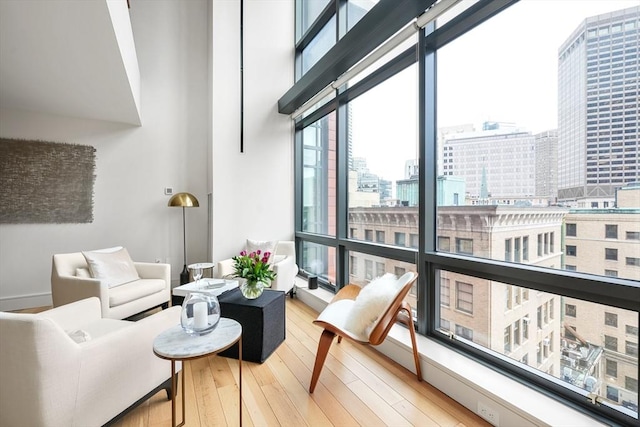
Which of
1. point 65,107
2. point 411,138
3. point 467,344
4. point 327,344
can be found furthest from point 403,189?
point 65,107

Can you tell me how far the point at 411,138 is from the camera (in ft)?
8.68

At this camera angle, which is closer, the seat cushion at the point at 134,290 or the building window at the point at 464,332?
the building window at the point at 464,332

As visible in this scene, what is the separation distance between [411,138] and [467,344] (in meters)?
1.74

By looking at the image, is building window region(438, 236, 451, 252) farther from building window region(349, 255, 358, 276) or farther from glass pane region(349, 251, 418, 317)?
building window region(349, 255, 358, 276)

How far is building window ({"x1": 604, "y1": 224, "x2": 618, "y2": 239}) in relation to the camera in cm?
144

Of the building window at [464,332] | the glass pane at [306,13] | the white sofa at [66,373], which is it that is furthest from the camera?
the glass pane at [306,13]

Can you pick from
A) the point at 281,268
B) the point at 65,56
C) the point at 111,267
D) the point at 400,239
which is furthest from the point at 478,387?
the point at 65,56

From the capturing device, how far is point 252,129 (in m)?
4.52

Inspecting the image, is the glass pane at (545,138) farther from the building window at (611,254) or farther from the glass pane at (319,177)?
the glass pane at (319,177)

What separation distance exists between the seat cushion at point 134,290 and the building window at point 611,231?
3765mm

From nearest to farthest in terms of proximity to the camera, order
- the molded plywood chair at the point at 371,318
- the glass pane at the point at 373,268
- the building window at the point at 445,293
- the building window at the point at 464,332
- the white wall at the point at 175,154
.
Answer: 1. the molded plywood chair at the point at 371,318
2. the building window at the point at 464,332
3. the building window at the point at 445,293
4. the glass pane at the point at 373,268
5. the white wall at the point at 175,154

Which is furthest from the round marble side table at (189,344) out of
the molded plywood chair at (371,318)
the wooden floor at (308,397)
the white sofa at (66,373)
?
the molded plywood chair at (371,318)

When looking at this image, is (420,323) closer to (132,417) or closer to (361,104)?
(132,417)

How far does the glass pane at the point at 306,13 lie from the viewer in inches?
168
